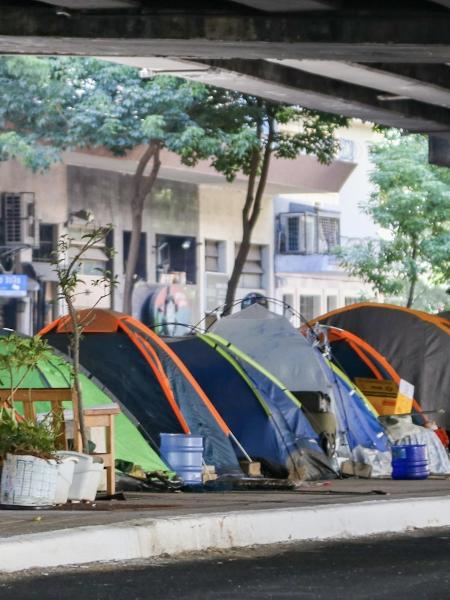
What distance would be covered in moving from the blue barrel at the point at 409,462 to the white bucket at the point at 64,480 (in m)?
5.88

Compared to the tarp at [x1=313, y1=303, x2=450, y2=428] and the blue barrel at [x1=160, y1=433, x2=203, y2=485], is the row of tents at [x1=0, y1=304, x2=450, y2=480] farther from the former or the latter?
the tarp at [x1=313, y1=303, x2=450, y2=428]

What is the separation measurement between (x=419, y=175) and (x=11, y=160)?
11.0 m

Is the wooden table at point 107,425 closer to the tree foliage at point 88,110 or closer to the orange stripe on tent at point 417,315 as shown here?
the orange stripe on tent at point 417,315

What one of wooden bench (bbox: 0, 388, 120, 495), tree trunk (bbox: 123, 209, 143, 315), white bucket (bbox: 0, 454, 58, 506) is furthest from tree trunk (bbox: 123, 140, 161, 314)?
white bucket (bbox: 0, 454, 58, 506)

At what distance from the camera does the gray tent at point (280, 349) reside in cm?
1770

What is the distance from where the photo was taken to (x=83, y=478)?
11.8 meters

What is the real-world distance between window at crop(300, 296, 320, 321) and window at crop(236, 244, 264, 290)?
308 cm

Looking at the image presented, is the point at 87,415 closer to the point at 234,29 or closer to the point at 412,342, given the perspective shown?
the point at 234,29

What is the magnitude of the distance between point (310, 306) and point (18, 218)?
1632 centimetres

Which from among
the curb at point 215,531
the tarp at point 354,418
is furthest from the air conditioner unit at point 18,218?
the curb at point 215,531

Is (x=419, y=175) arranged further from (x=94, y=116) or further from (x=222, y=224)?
(x=94, y=116)

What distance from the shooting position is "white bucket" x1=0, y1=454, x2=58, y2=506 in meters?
11.2

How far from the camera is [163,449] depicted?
592 inches

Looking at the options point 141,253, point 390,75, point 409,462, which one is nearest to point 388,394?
point 409,462
